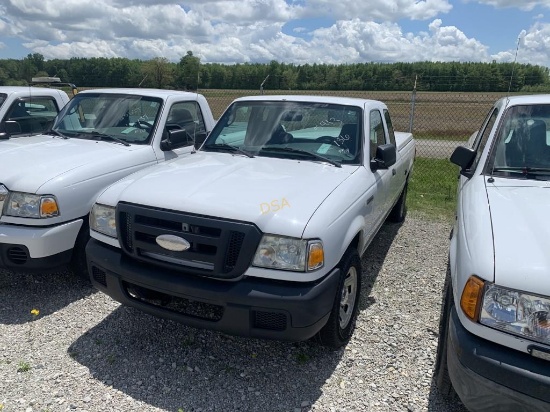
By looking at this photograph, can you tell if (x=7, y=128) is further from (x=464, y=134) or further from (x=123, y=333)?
(x=464, y=134)

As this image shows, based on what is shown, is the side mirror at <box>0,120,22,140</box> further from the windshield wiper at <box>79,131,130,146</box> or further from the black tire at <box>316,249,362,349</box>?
the black tire at <box>316,249,362,349</box>

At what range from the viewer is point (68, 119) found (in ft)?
18.5

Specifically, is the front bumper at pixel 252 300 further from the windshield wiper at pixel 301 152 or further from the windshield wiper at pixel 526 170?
the windshield wiper at pixel 526 170

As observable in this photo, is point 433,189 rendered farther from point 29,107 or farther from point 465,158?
point 29,107

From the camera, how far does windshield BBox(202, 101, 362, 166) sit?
405 centimetres

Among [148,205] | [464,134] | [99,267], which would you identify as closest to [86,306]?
[99,267]

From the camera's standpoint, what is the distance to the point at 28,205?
12.5 ft

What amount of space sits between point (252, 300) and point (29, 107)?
5.45 meters

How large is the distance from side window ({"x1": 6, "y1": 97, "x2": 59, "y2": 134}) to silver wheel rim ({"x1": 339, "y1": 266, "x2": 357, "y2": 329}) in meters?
5.02

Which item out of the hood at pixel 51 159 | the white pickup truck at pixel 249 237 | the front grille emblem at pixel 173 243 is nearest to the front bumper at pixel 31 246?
the hood at pixel 51 159

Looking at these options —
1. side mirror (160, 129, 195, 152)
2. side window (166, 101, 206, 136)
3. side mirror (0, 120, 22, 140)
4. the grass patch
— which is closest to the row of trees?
the grass patch

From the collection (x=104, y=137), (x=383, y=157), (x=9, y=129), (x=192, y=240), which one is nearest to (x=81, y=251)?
(x=104, y=137)

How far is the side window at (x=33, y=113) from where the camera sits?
6391mm

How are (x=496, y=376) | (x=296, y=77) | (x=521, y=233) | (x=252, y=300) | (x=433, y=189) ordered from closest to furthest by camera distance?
1. (x=496, y=376)
2. (x=521, y=233)
3. (x=252, y=300)
4. (x=433, y=189)
5. (x=296, y=77)
